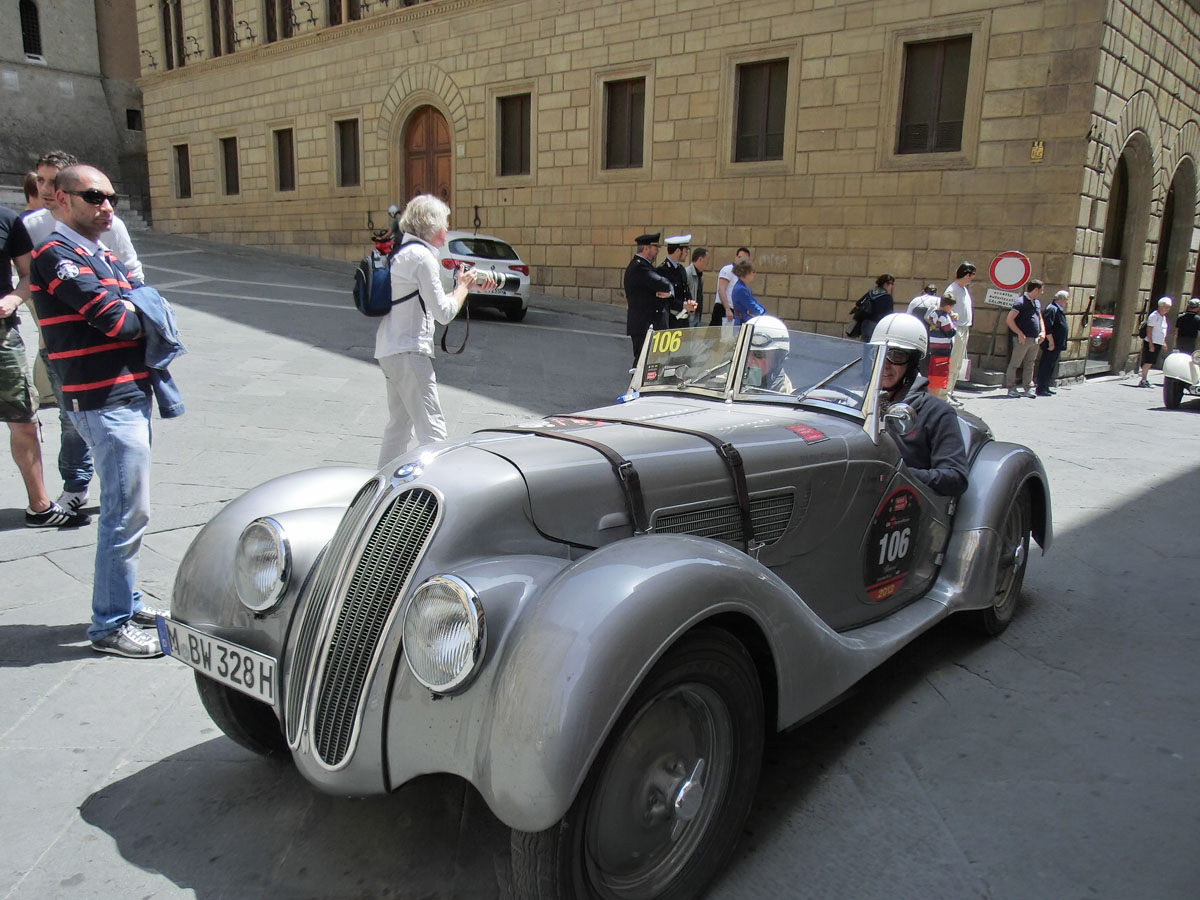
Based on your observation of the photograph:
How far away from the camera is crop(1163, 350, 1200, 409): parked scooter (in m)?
11.0

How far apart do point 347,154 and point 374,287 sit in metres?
19.2

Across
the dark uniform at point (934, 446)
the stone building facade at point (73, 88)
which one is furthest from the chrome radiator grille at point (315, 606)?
the stone building facade at point (73, 88)

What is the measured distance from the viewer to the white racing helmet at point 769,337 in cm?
333

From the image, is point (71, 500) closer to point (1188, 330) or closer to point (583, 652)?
point (583, 652)

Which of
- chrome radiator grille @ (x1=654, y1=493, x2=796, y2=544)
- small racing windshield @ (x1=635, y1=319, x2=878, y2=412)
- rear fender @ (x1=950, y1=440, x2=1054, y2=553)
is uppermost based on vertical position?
small racing windshield @ (x1=635, y1=319, x2=878, y2=412)

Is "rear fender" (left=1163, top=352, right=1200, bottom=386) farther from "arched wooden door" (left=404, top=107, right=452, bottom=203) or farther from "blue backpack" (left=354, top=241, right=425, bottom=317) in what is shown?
"arched wooden door" (left=404, top=107, right=452, bottom=203)

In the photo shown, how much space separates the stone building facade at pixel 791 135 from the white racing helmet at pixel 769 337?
10.2 meters

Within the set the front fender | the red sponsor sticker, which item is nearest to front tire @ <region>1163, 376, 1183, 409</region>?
the red sponsor sticker

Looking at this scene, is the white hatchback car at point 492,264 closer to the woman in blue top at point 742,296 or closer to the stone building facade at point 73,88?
the woman in blue top at point 742,296

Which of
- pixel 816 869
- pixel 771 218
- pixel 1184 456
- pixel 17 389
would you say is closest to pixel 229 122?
pixel 771 218

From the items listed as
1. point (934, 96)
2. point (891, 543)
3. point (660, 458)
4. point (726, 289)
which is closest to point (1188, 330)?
point (934, 96)

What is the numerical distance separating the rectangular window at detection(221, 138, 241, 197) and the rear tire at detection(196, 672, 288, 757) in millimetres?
25645

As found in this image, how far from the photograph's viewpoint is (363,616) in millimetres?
2127

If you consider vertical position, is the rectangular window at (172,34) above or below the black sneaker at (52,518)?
above
